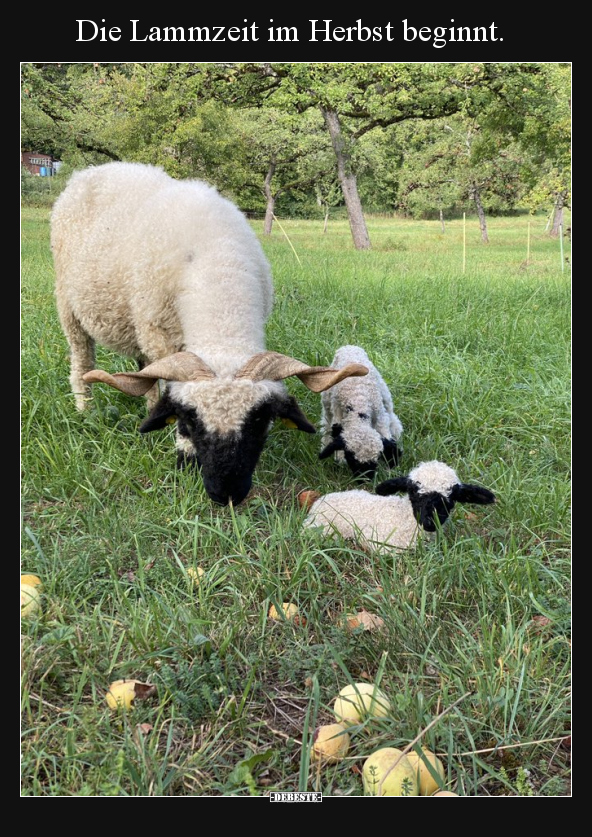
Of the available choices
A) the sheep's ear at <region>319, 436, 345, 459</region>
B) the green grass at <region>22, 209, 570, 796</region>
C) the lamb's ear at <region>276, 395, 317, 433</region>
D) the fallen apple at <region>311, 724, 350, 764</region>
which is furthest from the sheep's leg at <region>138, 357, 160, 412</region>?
the fallen apple at <region>311, 724, 350, 764</region>

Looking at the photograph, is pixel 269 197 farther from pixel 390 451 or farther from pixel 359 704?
pixel 359 704

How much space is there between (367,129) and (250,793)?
290 inches

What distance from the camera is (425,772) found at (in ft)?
7.07

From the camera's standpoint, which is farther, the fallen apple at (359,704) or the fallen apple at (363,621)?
the fallen apple at (363,621)

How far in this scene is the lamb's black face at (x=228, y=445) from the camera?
3.55 meters

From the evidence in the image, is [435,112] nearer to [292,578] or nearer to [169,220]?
[169,220]

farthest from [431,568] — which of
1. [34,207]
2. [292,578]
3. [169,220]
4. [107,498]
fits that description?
[34,207]

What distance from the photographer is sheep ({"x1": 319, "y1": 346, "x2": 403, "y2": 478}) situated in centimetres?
441

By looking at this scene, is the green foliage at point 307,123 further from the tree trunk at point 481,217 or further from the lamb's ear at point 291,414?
the tree trunk at point 481,217

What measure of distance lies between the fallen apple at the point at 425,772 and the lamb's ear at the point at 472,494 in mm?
1487

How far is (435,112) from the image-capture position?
26.0 feet

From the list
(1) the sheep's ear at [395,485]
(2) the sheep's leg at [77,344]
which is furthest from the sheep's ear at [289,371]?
(2) the sheep's leg at [77,344]

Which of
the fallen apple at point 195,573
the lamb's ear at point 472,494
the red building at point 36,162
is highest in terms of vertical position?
the red building at point 36,162

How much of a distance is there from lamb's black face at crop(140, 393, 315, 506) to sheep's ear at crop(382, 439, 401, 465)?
2.80 ft
